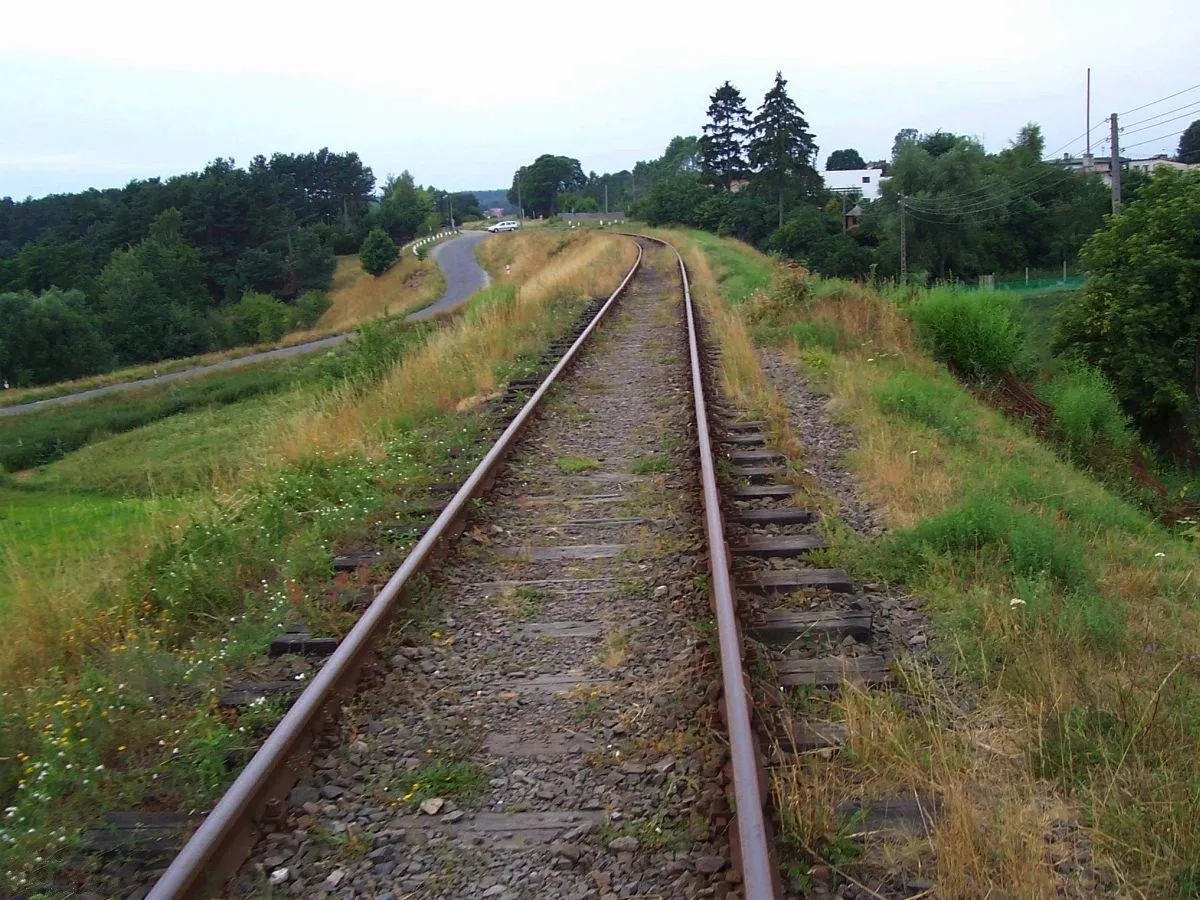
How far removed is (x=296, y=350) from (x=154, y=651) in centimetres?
4042

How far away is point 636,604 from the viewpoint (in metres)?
4.77

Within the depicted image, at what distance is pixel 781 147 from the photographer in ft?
243

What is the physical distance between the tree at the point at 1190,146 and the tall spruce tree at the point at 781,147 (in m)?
58.2

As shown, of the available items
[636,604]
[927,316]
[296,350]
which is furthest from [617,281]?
[296,350]

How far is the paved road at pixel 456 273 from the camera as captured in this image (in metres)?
48.0

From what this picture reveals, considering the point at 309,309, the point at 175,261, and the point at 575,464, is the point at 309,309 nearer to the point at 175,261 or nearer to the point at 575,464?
the point at 175,261

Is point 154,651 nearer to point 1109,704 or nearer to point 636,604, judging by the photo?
point 636,604

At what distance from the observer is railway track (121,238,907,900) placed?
2906 millimetres

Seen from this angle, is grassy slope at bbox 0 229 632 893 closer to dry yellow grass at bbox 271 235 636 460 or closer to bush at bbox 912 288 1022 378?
dry yellow grass at bbox 271 235 636 460

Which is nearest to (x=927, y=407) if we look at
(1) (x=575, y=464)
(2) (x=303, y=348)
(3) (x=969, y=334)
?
(1) (x=575, y=464)

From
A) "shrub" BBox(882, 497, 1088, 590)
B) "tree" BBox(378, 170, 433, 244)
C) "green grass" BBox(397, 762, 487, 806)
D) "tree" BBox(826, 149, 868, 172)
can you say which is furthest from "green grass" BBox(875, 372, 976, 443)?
"tree" BBox(826, 149, 868, 172)

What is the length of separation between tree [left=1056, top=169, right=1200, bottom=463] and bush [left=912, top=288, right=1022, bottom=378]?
7831 millimetres

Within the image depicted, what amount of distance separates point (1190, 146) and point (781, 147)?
73431mm

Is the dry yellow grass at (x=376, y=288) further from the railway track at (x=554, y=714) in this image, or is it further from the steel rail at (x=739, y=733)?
the steel rail at (x=739, y=733)
